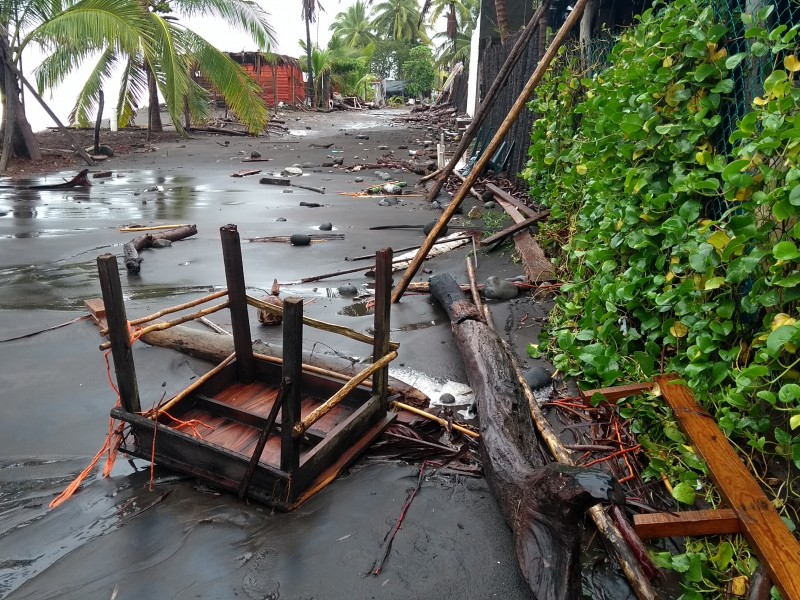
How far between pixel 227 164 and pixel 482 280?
11.3m

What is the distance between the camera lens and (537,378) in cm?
354

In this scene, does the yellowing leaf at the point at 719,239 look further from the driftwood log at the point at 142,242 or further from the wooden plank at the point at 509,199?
the driftwood log at the point at 142,242

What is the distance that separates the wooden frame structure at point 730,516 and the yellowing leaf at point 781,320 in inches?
19.4

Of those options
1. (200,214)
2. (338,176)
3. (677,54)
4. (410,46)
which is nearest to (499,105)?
(338,176)

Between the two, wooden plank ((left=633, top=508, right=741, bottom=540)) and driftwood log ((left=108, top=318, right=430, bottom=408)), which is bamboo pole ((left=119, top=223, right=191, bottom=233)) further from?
wooden plank ((left=633, top=508, right=741, bottom=540))

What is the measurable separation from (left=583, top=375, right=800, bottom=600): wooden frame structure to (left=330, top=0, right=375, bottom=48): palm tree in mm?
59460

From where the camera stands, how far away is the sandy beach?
217cm

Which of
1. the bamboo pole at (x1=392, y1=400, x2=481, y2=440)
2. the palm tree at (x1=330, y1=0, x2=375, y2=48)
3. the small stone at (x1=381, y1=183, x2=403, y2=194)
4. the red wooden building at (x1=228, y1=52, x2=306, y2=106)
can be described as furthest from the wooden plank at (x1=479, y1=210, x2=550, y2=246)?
the palm tree at (x1=330, y1=0, x2=375, y2=48)

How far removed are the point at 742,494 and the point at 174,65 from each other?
16.8 metres

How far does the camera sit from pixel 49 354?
13.4 ft

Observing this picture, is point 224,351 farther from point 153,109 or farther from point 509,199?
point 153,109

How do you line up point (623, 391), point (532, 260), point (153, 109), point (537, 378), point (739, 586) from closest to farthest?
point (739, 586)
point (623, 391)
point (537, 378)
point (532, 260)
point (153, 109)

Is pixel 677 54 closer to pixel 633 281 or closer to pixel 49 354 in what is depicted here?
pixel 633 281

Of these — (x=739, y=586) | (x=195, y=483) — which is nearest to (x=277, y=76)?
(x=195, y=483)
